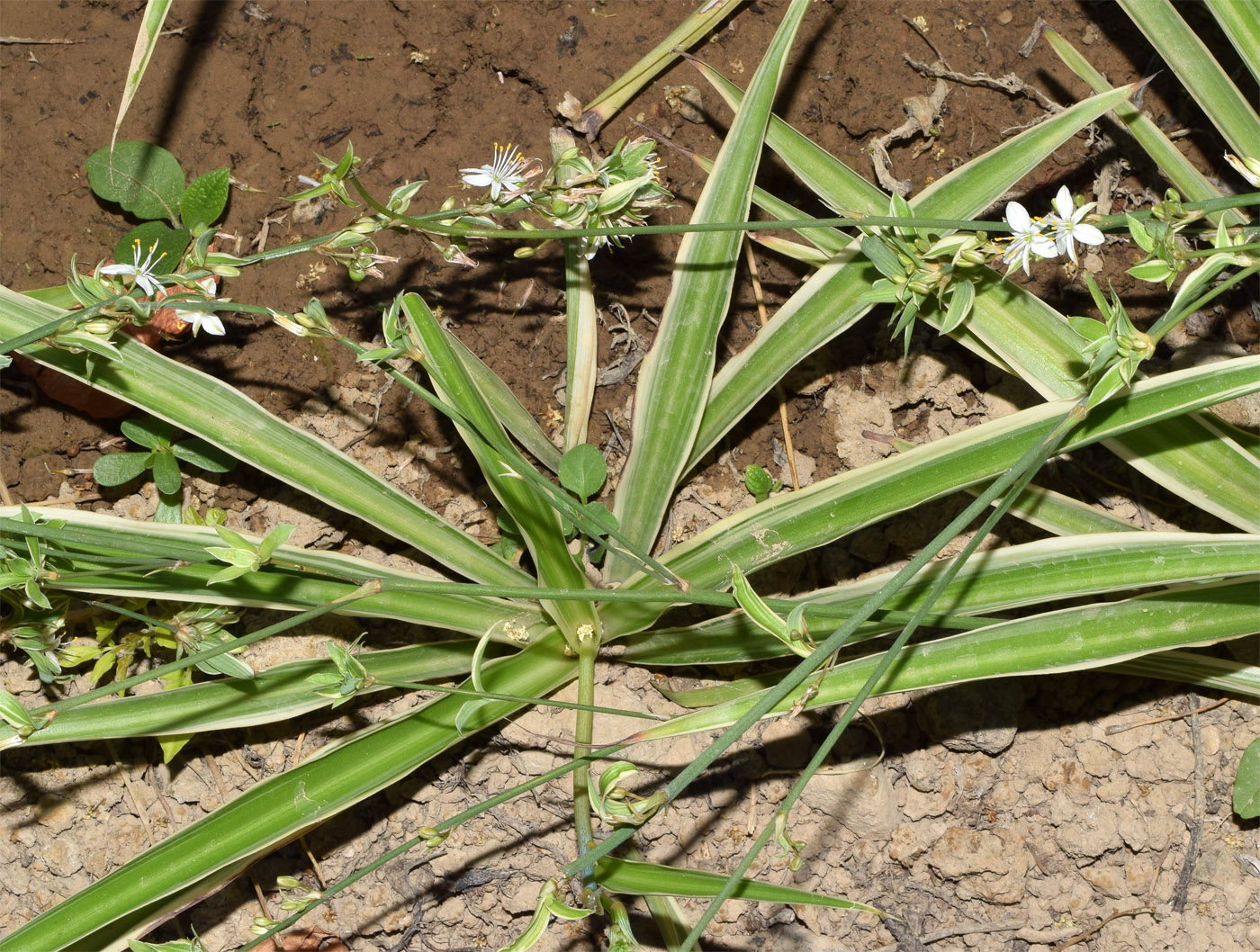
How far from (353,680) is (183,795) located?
2.43 ft

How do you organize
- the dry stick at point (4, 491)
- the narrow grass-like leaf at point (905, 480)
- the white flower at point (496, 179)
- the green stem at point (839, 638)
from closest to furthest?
1. the green stem at point (839, 638)
2. the narrow grass-like leaf at point (905, 480)
3. the white flower at point (496, 179)
4. the dry stick at point (4, 491)

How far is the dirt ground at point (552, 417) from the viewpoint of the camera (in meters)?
1.78

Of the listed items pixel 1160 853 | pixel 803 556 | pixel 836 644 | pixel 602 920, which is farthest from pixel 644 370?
pixel 1160 853

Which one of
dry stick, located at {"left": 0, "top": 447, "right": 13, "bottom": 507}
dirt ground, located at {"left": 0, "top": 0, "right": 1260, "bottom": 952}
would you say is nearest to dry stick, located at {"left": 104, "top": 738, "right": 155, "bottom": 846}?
dirt ground, located at {"left": 0, "top": 0, "right": 1260, "bottom": 952}

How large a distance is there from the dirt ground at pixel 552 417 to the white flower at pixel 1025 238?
1.30 feet

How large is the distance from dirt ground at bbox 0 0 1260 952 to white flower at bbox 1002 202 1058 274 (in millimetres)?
396

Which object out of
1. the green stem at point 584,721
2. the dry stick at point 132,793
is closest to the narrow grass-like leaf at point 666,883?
the green stem at point 584,721

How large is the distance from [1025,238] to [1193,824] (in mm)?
1187

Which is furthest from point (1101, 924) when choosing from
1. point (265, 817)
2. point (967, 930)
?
point (265, 817)

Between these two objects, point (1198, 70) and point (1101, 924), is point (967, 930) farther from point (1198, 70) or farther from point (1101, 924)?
point (1198, 70)

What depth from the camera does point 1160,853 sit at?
180 cm

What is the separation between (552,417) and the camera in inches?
72.4

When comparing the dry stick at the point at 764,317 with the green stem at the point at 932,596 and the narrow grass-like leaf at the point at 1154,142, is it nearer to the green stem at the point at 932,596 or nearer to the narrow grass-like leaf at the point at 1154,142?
the green stem at the point at 932,596

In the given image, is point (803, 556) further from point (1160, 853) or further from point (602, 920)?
point (1160, 853)
